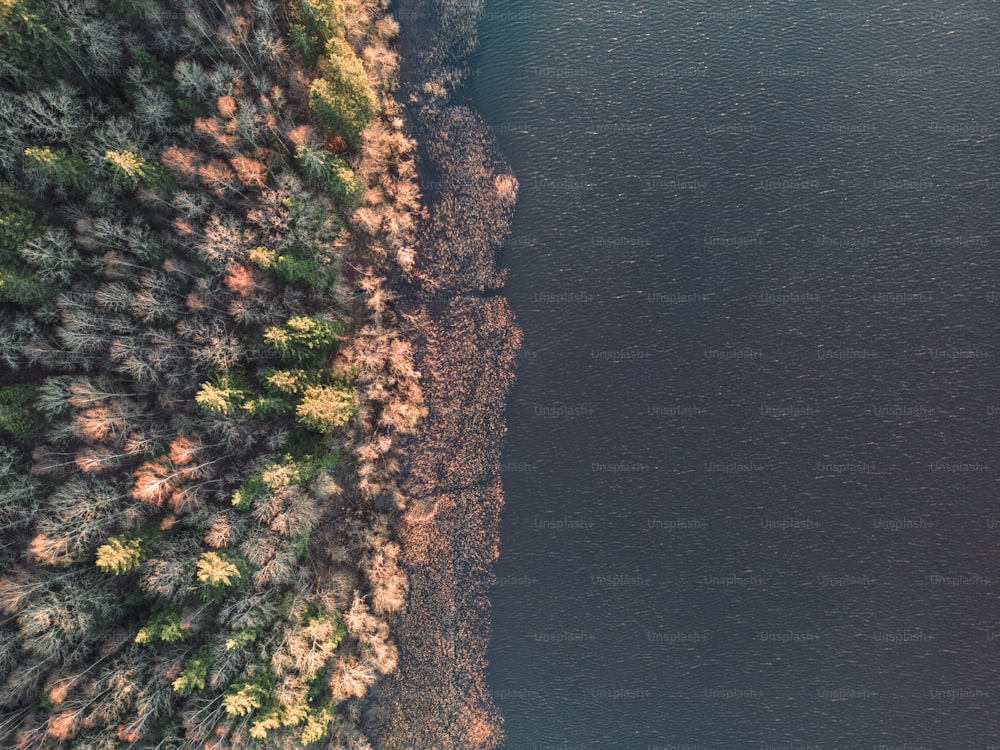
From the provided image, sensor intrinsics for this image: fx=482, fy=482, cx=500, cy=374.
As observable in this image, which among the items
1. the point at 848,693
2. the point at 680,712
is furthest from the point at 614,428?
the point at 848,693

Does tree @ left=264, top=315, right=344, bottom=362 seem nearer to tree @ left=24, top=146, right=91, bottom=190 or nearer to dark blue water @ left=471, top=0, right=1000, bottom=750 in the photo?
tree @ left=24, top=146, right=91, bottom=190

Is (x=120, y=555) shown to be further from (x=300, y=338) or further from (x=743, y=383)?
(x=743, y=383)

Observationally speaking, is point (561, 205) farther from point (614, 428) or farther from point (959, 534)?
point (959, 534)

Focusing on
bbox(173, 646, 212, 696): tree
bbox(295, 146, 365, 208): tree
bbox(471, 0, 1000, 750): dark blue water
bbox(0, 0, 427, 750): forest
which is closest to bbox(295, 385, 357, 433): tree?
bbox(0, 0, 427, 750): forest

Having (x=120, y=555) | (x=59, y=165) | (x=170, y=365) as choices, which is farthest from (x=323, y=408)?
(x=59, y=165)

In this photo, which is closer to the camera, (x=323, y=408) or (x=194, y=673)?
(x=194, y=673)

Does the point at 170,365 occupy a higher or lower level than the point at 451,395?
higher
